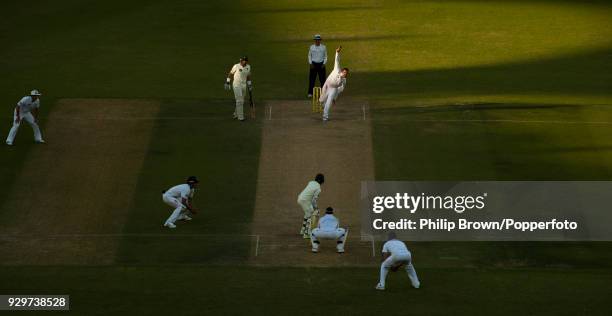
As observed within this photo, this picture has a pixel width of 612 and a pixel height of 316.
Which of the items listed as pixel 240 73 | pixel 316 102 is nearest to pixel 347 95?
pixel 316 102

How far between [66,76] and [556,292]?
21987 mm

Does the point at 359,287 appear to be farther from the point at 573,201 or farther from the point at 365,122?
the point at 365,122

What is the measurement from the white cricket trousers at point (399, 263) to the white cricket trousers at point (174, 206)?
6604 mm

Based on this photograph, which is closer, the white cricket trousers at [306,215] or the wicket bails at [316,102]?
the white cricket trousers at [306,215]

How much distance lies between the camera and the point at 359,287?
33.5 m

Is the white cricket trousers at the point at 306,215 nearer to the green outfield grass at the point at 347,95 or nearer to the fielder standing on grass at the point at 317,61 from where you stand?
the green outfield grass at the point at 347,95

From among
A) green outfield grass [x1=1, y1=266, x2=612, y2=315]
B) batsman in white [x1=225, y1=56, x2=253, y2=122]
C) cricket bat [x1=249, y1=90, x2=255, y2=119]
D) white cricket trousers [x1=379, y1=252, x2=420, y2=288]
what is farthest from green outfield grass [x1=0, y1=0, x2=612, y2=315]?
batsman in white [x1=225, y1=56, x2=253, y2=122]

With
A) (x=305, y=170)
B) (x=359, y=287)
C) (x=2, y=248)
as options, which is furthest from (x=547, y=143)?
(x=2, y=248)

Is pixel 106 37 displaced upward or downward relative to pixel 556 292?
upward

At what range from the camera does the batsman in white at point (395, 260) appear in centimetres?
3244

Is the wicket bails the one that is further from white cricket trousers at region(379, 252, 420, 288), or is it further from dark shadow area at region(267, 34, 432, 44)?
white cricket trousers at region(379, 252, 420, 288)

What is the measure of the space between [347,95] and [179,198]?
36.3 feet

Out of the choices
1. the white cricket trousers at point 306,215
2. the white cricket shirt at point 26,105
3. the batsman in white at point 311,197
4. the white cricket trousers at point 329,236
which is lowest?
the white cricket trousers at point 329,236

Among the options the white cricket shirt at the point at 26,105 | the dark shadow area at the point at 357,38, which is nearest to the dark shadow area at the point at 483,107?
the dark shadow area at the point at 357,38
